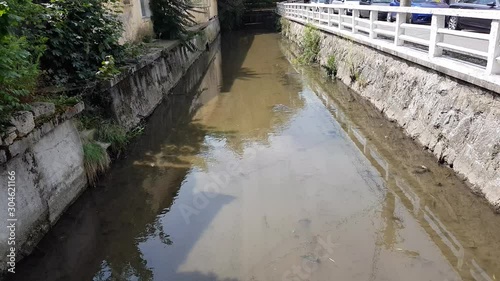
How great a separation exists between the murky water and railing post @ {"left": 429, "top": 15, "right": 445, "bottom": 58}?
1.46 meters

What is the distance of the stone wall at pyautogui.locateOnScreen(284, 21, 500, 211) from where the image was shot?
4508 mm

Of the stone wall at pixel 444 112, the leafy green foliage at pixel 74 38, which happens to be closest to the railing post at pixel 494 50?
the stone wall at pixel 444 112

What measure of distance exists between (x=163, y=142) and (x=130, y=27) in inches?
200

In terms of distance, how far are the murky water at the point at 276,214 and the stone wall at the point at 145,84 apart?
0.66 meters

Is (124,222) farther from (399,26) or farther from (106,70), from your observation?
(399,26)

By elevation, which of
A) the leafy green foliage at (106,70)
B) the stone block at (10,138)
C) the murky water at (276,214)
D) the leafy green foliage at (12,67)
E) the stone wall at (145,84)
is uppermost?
the leafy green foliage at (12,67)

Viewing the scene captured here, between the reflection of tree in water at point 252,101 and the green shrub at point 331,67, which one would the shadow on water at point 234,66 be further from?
the green shrub at point 331,67

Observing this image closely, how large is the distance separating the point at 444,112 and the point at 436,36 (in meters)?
1.28

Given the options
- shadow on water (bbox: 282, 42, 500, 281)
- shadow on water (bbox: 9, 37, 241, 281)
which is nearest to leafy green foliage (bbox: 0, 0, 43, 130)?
shadow on water (bbox: 9, 37, 241, 281)

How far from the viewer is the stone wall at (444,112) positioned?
4508 millimetres

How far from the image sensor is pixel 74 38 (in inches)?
237

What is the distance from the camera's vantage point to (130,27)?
10617mm

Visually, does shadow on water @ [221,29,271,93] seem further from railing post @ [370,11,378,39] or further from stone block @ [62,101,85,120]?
stone block @ [62,101,85,120]

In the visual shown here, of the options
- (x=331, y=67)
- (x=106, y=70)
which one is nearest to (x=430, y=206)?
(x=106, y=70)
